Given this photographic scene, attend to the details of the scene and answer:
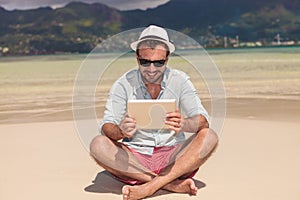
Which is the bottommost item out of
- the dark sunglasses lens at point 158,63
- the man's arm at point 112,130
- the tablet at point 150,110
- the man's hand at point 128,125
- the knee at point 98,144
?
the knee at point 98,144

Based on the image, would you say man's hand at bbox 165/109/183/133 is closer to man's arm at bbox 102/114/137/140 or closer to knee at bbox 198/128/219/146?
man's arm at bbox 102/114/137/140

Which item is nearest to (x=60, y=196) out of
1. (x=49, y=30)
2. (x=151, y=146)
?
(x=151, y=146)

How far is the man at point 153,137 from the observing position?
2.85m

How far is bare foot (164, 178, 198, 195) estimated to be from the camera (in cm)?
301

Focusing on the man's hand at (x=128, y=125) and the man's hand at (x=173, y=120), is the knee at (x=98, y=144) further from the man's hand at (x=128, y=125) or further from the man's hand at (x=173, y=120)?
the man's hand at (x=173, y=120)

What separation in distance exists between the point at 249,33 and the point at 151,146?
44176 millimetres

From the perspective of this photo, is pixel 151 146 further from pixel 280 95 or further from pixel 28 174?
pixel 280 95

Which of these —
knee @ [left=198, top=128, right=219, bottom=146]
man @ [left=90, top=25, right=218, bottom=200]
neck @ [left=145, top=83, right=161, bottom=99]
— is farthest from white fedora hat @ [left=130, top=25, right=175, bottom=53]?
knee @ [left=198, top=128, right=219, bottom=146]

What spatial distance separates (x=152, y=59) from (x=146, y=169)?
0.62 meters

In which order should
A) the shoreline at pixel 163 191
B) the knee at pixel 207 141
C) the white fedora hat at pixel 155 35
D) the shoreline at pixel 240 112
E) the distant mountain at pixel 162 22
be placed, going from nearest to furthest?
1. the white fedora hat at pixel 155 35
2. the knee at pixel 207 141
3. the shoreline at pixel 163 191
4. the shoreline at pixel 240 112
5. the distant mountain at pixel 162 22

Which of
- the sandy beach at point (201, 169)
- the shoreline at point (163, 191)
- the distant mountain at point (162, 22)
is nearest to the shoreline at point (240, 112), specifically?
the sandy beach at point (201, 169)

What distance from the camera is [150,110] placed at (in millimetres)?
2676

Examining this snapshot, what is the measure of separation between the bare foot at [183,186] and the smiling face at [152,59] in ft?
2.03

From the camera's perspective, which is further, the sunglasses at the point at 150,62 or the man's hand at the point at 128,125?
the sunglasses at the point at 150,62
